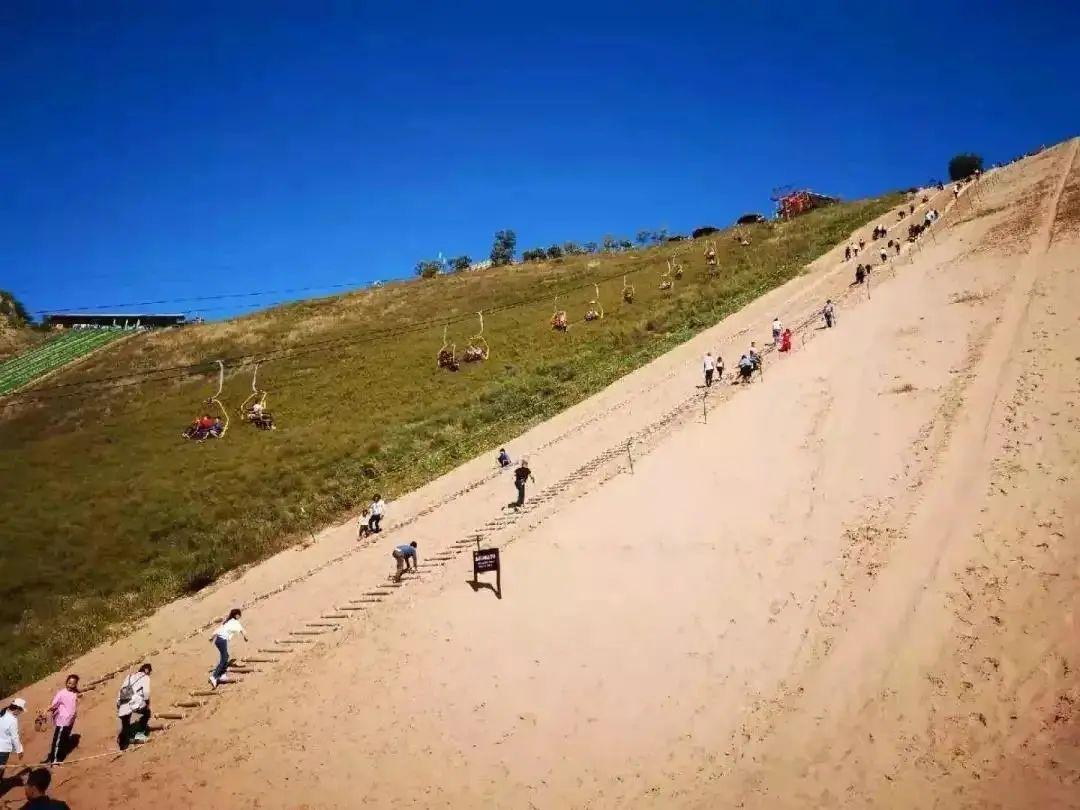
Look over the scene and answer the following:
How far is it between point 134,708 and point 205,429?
99.5 ft

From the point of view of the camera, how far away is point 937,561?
47.8 ft

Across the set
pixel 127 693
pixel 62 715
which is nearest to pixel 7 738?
pixel 62 715

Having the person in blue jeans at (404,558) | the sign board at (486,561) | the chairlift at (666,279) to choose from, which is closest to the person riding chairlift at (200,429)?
the person in blue jeans at (404,558)

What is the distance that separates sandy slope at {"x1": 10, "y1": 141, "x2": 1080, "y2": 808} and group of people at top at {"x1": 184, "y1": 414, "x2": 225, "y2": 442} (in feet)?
62.2

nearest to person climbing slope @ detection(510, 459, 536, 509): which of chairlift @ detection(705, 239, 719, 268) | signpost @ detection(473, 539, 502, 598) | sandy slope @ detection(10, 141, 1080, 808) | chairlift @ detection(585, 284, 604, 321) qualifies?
sandy slope @ detection(10, 141, 1080, 808)

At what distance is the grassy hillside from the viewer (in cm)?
2703

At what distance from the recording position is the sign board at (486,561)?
1728cm

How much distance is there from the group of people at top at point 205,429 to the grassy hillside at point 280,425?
885mm

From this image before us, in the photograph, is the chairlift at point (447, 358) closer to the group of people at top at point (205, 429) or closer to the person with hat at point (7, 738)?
the group of people at top at point (205, 429)

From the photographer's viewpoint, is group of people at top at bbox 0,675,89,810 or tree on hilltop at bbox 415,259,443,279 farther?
tree on hilltop at bbox 415,259,443,279

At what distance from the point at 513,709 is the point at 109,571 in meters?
22.4

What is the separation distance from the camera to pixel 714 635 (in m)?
14.4

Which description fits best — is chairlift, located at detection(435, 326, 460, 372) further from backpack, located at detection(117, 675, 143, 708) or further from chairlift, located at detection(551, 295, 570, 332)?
backpack, located at detection(117, 675, 143, 708)

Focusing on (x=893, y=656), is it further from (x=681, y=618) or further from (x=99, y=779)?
(x=99, y=779)
